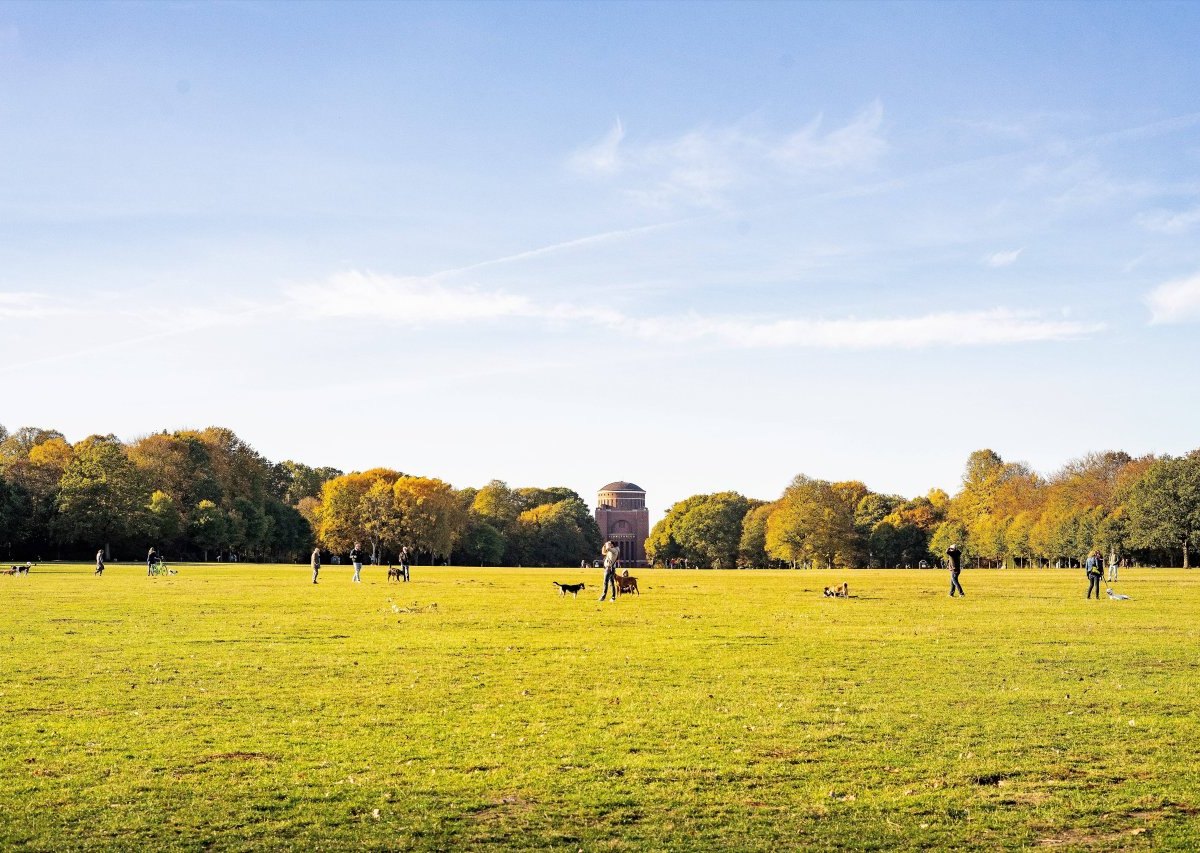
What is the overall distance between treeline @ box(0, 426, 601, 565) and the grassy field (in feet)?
295

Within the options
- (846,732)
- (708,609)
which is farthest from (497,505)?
(846,732)

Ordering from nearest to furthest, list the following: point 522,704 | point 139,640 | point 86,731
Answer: point 86,731 → point 522,704 → point 139,640

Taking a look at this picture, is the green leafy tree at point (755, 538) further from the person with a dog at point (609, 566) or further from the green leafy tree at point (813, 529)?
the person with a dog at point (609, 566)

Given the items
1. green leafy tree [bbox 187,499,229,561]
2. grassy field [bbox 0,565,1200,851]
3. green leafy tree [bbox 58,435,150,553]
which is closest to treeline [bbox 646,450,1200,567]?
green leafy tree [bbox 187,499,229,561]

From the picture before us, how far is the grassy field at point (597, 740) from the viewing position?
29.9 feet

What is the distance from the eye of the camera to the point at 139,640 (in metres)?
23.4

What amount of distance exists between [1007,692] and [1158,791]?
599cm

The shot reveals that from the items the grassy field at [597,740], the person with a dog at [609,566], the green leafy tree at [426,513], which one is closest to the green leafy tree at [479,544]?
the green leafy tree at [426,513]

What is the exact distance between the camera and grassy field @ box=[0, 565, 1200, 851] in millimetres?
9109

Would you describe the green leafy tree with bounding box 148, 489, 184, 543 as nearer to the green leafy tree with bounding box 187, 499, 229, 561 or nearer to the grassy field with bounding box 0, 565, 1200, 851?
the green leafy tree with bounding box 187, 499, 229, 561

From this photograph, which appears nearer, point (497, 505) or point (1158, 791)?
point (1158, 791)

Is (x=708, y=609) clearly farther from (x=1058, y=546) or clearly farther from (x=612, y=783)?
(x=1058, y=546)

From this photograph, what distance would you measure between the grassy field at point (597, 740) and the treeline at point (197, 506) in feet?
295

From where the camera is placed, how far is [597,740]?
12.5m
